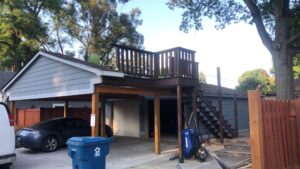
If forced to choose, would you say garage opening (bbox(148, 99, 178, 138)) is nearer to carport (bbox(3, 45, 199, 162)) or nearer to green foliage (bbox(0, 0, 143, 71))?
carport (bbox(3, 45, 199, 162))

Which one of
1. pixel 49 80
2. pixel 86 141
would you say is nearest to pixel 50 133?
pixel 49 80

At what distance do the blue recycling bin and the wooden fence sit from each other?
10.5 feet

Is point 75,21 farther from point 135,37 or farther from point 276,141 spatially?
point 276,141

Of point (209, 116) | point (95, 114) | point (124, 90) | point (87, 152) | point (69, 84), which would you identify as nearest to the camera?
point (87, 152)

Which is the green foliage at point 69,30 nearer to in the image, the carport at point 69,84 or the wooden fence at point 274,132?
the carport at point 69,84

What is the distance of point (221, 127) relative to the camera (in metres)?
12.5

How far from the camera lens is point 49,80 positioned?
12.5 m

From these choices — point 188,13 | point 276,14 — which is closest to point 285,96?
point 276,14

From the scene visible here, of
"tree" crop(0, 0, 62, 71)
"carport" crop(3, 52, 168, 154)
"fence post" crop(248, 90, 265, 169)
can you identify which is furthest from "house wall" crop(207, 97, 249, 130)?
"tree" crop(0, 0, 62, 71)

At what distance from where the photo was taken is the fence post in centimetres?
543

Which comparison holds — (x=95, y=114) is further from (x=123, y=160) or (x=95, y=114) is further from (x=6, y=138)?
(x=6, y=138)

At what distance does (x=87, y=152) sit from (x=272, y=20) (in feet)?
28.4

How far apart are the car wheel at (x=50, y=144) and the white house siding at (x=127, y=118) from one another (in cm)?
578

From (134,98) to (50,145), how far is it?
18.5 ft
